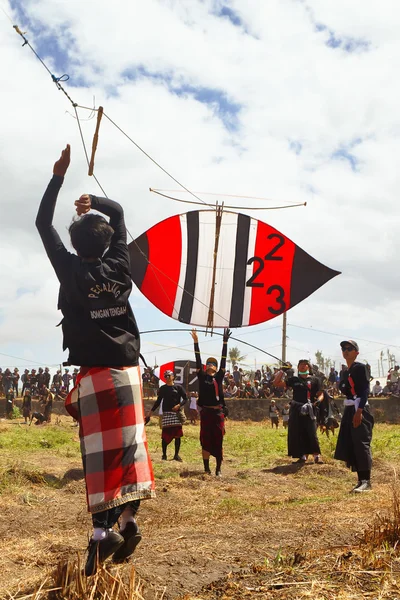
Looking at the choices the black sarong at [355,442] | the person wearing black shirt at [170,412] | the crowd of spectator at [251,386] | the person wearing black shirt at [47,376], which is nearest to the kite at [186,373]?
the crowd of spectator at [251,386]

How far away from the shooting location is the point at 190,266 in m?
12.9

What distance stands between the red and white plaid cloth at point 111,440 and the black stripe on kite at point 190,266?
9072 mm

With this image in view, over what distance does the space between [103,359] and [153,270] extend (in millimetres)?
9452

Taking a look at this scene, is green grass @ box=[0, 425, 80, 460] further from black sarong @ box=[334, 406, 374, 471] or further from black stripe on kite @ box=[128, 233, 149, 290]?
black sarong @ box=[334, 406, 374, 471]

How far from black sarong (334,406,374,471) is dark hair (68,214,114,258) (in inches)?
221

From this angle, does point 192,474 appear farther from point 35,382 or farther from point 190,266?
point 35,382

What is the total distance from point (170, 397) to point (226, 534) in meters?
9.48

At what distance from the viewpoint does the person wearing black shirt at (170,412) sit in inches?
539

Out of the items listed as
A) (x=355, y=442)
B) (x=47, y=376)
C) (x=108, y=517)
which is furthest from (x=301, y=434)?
(x=47, y=376)

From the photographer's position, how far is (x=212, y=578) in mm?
3551

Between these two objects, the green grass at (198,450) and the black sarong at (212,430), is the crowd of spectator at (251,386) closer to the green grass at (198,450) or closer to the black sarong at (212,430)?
the green grass at (198,450)

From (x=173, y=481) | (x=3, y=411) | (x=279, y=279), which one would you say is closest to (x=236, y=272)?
(x=279, y=279)

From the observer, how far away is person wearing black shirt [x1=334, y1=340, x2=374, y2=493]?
8211 millimetres

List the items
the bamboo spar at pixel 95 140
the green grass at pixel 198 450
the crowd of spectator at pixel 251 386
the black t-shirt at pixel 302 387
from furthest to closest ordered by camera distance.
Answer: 1. the crowd of spectator at pixel 251 386
2. the black t-shirt at pixel 302 387
3. the green grass at pixel 198 450
4. the bamboo spar at pixel 95 140
